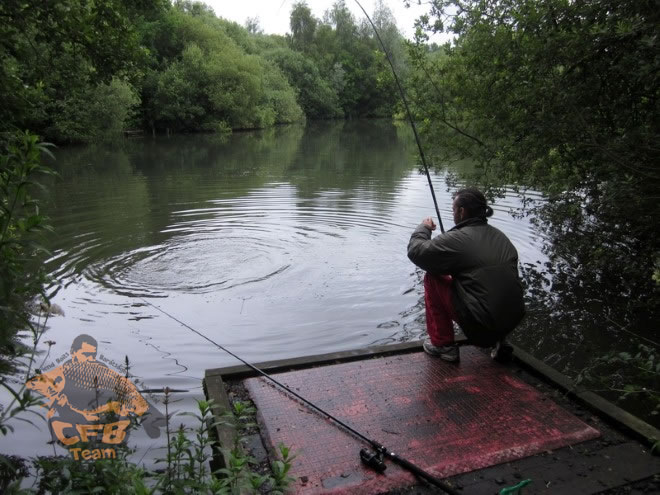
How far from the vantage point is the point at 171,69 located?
46.2 m

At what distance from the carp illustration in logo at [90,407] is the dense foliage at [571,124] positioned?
406 cm

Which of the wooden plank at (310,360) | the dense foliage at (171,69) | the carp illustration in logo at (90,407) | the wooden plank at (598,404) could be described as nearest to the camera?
the carp illustration in logo at (90,407)

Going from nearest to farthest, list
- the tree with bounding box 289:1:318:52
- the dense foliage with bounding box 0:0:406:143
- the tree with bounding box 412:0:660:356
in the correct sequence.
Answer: the tree with bounding box 412:0:660:356 < the dense foliage with bounding box 0:0:406:143 < the tree with bounding box 289:1:318:52

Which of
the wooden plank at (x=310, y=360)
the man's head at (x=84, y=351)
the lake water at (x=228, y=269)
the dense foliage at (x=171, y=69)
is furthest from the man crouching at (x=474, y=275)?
the dense foliage at (x=171, y=69)

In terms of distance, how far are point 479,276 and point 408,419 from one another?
45.1 inches

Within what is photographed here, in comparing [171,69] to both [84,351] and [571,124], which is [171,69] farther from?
[571,124]

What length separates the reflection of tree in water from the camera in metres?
4.87

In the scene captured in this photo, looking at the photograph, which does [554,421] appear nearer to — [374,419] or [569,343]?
[374,419]

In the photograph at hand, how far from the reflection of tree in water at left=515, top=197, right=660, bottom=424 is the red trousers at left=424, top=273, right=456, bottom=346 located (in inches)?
52.9

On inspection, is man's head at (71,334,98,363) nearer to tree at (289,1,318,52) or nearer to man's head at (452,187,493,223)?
man's head at (452,187,493,223)

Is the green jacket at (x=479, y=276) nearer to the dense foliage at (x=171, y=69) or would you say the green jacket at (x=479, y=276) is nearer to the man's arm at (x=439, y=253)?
the man's arm at (x=439, y=253)

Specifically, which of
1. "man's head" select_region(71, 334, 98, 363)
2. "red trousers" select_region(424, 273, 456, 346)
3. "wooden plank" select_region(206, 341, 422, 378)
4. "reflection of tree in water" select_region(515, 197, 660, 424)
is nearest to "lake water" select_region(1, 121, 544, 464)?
"man's head" select_region(71, 334, 98, 363)

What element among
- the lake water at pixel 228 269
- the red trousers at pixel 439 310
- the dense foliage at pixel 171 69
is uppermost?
the dense foliage at pixel 171 69

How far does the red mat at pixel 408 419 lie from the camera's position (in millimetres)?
2986
